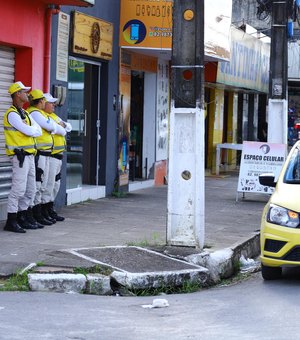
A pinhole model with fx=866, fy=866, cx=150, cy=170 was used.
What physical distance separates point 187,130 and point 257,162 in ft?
21.4

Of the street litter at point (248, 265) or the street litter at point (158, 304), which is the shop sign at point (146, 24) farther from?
the street litter at point (158, 304)

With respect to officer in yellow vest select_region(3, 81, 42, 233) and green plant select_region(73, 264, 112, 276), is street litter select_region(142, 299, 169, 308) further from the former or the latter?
officer in yellow vest select_region(3, 81, 42, 233)

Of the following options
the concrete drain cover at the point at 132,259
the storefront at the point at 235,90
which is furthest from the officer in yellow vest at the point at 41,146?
the storefront at the point at 235,90

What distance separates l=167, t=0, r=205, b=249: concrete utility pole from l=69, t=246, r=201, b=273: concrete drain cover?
727mm

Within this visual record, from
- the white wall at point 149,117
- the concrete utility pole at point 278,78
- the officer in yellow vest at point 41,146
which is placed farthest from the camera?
the white wall at point 149,117

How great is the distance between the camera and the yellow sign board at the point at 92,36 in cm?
1502

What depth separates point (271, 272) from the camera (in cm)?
977

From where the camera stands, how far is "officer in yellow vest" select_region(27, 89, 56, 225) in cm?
1226

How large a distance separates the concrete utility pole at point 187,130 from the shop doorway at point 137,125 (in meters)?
8.62

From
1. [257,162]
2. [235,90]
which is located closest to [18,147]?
[257,162]

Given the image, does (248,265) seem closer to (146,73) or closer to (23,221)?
(23,221)

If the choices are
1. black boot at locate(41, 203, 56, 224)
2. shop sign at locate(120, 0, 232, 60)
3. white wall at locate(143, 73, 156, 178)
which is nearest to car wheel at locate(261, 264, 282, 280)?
Result: black boot at locate(41, 203, 56, 224)

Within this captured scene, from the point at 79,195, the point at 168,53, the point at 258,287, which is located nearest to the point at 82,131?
the point at 79,195

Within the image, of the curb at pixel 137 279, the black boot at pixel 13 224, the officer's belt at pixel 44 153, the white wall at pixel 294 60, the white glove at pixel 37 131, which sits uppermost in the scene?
the white wall at pixel 294 60
